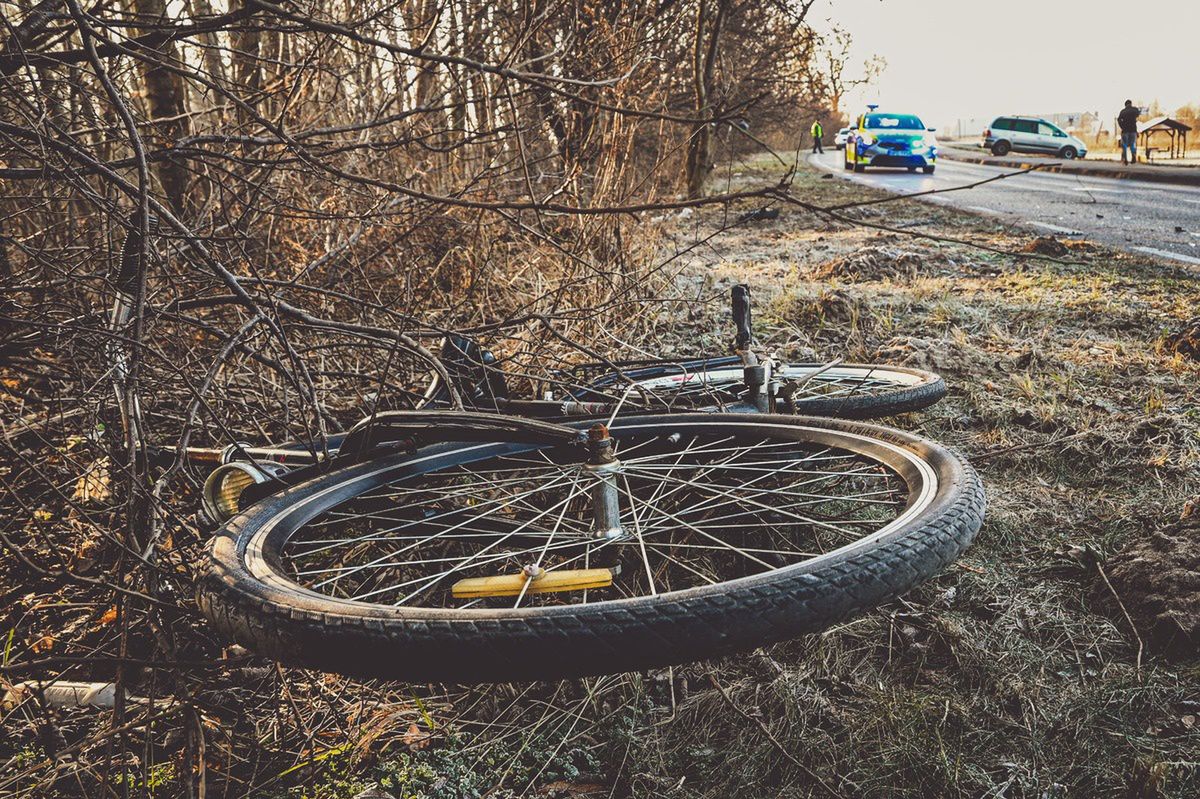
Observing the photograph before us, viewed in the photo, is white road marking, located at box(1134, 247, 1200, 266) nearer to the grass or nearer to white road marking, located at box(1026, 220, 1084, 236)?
white road marking, located at box(1026, 220, 1084, 236)

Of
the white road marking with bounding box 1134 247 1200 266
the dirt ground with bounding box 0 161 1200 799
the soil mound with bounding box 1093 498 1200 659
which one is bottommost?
the dirt ground with bounding box 0 161 1200 799

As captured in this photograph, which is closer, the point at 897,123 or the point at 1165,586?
the point at 1165,586

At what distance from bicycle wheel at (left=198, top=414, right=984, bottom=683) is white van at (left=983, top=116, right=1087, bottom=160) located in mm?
35804

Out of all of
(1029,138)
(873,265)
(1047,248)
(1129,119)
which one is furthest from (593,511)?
(1029,138)

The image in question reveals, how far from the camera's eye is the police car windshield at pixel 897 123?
2353 centimetres

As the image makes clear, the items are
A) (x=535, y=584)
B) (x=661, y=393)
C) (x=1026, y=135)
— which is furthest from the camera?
(x=1026, y=135)

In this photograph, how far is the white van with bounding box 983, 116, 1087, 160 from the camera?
3247 centimetres

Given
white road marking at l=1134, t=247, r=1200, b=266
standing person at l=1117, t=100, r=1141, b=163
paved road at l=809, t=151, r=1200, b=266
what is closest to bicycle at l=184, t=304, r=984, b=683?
paved road at l=809, t=151, r=1200, b=266

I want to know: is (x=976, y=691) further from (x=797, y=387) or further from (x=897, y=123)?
(x=897, y=123)

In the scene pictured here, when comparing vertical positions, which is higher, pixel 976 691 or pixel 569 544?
pixel 569 544

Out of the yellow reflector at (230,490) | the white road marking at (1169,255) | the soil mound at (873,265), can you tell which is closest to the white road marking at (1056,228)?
the white road marking at (1169,255)

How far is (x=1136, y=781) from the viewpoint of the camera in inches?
63.4

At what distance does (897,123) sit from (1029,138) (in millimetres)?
13867

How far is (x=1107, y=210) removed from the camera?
11234 mm
